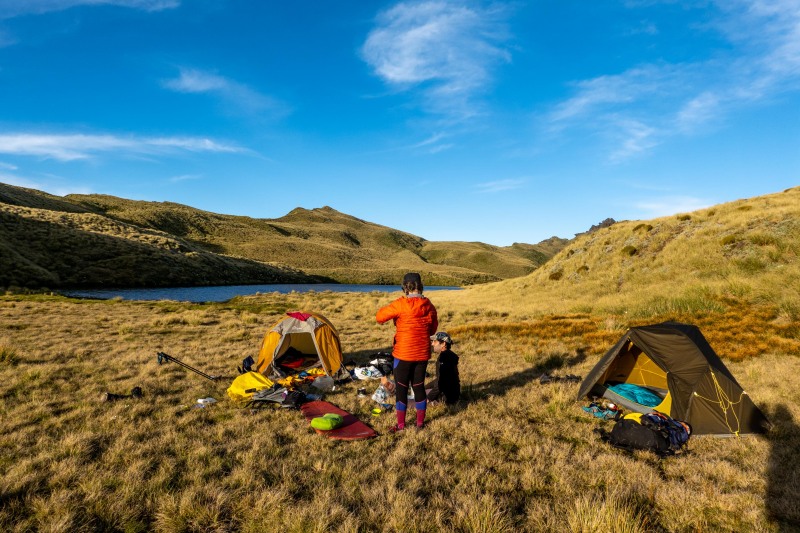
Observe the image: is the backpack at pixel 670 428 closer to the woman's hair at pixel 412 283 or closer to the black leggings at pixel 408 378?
the black leggings at pixel 408 378

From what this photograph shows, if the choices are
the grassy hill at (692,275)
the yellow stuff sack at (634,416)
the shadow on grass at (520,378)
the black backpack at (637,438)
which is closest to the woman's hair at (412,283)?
the shadow on grass at (520,378)

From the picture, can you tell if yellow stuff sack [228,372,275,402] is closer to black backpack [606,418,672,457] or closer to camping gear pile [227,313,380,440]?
camping gear pile [227,313,380,440]

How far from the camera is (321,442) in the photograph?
668 cm

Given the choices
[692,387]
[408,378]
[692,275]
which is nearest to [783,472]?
[692,387]

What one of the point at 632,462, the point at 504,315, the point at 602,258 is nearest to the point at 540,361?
the point at 632,462

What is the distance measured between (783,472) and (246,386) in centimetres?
1085

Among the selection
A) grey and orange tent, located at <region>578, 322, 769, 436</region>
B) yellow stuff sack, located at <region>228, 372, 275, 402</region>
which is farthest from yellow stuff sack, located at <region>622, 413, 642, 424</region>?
yellow stuff sack, located at <region>228, 372, 275, 402</region>

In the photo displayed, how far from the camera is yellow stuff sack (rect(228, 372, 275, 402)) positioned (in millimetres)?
9094

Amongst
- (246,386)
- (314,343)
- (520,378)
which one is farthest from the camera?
(314,343)

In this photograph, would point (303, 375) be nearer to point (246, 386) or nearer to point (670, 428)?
point (246, 386)

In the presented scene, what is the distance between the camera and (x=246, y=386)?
9602 millimetres

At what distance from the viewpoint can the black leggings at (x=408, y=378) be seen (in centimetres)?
715

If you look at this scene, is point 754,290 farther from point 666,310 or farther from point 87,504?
point 87,504

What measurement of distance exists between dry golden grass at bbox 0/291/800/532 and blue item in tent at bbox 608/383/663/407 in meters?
1.35
